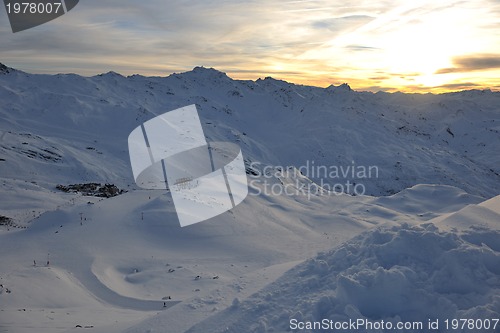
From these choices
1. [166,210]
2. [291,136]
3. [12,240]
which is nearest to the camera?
[12,240]

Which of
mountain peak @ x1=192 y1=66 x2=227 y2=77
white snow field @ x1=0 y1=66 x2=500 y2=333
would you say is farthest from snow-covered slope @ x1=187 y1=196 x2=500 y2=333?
mountain peak @ x1=192 y1=66 x2=227 y2=77

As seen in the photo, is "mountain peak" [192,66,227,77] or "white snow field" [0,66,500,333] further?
"mountain peak" [192,66,227,77]

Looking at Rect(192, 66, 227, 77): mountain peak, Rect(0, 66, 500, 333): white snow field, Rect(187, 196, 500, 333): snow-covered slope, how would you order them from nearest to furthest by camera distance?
1. Rect(187, 196, 500, 333): snow-covered slope
2. Rect(0, 66, 500, 333): white snow field
3. Rect(192, 66, 227, 77): mountain peak

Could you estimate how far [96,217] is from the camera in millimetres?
13195

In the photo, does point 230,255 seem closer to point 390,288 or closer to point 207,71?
point 390,288

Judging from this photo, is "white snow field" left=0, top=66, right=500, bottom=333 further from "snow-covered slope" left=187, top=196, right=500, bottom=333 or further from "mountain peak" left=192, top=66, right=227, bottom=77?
"mountain peak" left=192, top=66, right=227, bottom=77

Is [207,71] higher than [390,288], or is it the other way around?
[207,71]

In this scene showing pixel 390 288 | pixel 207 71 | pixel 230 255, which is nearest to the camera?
pixel 390 288

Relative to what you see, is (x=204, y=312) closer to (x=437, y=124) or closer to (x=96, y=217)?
(x=96, y=217)

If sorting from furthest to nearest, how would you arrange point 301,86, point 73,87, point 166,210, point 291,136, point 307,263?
point 301,86
point 291,136
point 73,87
point 166,210
point 307,263

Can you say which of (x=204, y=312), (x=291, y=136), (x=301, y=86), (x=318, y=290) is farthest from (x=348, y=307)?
(x=301, y=86)

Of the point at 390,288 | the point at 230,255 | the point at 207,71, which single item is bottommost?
the point at 230,255

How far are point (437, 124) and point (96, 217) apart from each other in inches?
5652

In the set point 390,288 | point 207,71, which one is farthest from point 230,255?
point 207,71
